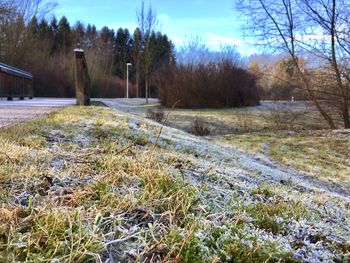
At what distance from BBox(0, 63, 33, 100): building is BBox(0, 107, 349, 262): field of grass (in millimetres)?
10102

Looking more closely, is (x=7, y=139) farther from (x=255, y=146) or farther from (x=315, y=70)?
(x=315, y=70)

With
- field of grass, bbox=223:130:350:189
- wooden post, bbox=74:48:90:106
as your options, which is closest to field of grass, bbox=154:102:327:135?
field of grass, bbox=223:130:350:189

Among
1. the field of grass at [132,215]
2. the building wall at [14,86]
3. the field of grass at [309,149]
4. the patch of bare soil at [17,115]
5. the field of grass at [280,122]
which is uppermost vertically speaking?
the building wall at [14,86]

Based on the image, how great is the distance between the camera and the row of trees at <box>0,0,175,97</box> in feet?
79.0

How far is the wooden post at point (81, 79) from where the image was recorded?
24.8 feet

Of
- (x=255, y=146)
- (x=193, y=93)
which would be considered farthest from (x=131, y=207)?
(x=193, y=93)

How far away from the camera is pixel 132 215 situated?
5.50 ft

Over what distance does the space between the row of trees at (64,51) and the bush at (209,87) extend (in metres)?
4.33

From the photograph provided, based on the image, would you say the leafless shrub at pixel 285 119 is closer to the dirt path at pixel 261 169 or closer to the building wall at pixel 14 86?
the dirt path at pixel 261 169

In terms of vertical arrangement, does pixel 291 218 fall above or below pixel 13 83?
below

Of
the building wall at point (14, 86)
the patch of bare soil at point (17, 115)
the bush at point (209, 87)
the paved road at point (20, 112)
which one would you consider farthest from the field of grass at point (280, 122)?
the bush at point (209, 87)

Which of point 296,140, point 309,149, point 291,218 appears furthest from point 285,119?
point 291,218

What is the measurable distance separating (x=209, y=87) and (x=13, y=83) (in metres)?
9.31

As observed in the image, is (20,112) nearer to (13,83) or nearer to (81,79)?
(81,79)
